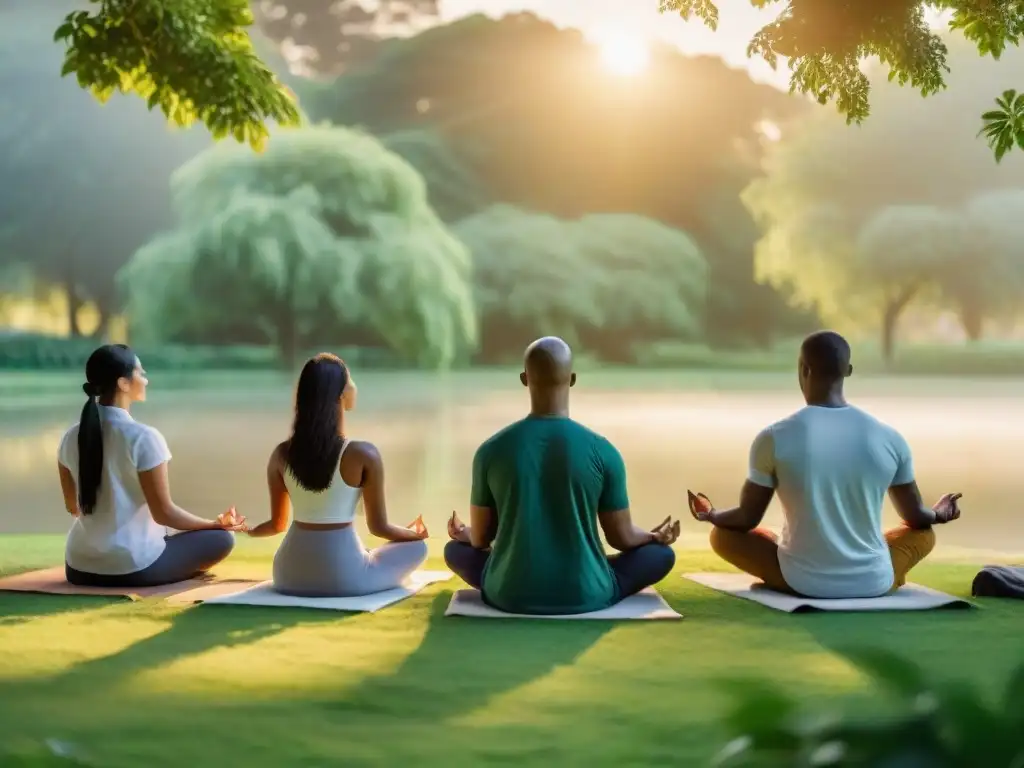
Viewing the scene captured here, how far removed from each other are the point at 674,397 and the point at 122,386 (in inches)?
846

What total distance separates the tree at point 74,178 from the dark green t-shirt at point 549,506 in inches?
927

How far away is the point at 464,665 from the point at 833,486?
1.47 metres

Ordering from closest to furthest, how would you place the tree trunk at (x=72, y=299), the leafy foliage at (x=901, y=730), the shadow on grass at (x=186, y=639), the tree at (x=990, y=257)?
the leafy foliage at (x=901, y=730), the shadow on grass at (x=186, y=639), the tree at (x=990, y=257), the tree trunk at (x=72, y=299)

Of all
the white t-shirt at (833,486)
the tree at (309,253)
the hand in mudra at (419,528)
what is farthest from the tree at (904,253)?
the hand in mudra at (419,528)

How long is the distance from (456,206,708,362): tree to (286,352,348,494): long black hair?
82.5 feet

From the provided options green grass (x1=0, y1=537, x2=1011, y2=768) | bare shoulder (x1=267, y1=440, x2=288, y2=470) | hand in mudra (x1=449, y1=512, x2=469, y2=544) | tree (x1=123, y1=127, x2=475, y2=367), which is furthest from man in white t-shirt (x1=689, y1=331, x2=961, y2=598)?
tree (x1=123, y1=127, x2=475, y2=367)

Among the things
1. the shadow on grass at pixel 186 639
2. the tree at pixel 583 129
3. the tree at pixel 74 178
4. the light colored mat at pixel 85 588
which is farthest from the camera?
the tree at pixel 583 129

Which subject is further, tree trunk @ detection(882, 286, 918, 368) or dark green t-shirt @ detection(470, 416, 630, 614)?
tree trunk @ detection(882, 286, 918, 368)

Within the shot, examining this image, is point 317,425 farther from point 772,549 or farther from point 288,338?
point 288,338

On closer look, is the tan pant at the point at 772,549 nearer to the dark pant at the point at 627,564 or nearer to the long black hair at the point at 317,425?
the dark pant at the point at 627,564

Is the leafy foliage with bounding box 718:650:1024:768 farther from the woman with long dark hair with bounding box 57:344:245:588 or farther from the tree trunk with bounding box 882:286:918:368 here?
the tree trunk with bounding box 882:286:918:368

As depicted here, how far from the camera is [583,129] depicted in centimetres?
3659

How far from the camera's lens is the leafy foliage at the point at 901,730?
1.90ft

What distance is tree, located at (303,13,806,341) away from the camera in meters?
35.8
